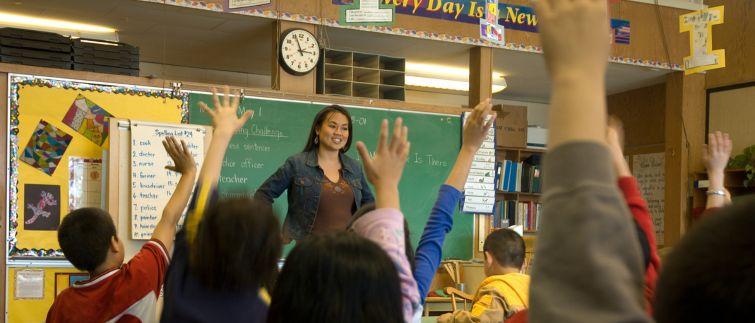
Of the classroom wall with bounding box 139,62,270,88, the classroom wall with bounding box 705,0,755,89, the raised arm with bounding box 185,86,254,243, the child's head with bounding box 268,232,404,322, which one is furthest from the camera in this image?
the classroom wall with bounding box 139,62,270,88

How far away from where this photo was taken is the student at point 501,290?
3391 mm

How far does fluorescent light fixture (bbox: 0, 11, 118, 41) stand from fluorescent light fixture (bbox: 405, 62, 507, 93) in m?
2.77

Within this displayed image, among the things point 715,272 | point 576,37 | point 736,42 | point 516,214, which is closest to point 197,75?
point 516,214

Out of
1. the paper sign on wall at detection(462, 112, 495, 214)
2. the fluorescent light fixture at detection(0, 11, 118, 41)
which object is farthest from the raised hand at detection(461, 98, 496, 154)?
the fluorescent light fixture at detection(0, 11, 118, 41)

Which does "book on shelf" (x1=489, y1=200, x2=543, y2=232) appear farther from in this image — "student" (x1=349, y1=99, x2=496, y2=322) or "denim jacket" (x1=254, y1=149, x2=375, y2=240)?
"student" (x1=349, y1=99, x2=496, y2=322)

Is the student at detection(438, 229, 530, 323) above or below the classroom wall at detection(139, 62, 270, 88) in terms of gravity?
below

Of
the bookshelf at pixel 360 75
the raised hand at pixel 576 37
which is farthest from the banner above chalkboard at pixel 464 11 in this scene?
the raised hand at pixel 576 37

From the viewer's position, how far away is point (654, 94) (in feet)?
27.9

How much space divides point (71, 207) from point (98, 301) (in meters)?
2.83

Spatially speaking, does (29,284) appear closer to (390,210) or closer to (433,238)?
(433,238)

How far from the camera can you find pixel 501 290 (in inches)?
137

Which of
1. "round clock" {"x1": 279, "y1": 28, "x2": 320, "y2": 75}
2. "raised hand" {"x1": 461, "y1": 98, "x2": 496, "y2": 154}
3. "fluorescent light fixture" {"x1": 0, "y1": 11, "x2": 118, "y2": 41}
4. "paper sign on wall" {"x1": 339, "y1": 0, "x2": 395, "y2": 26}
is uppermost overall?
"fluorescent light fixture" {"x1": 0, "y1": 11, "x2": 118, "y2": 41}

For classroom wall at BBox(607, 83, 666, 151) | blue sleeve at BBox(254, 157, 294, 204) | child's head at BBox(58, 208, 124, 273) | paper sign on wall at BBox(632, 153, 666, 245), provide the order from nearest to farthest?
child's head at BBox(58, 208, 124, 273)
blue sleeve at BBox(254, 157, 294, 204)
paper sign on wall at BBox(632, 153, 666, 245)
classroom wall at BBox(607, 83, 666, 151)

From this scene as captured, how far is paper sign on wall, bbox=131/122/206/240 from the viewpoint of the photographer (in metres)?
4.91
